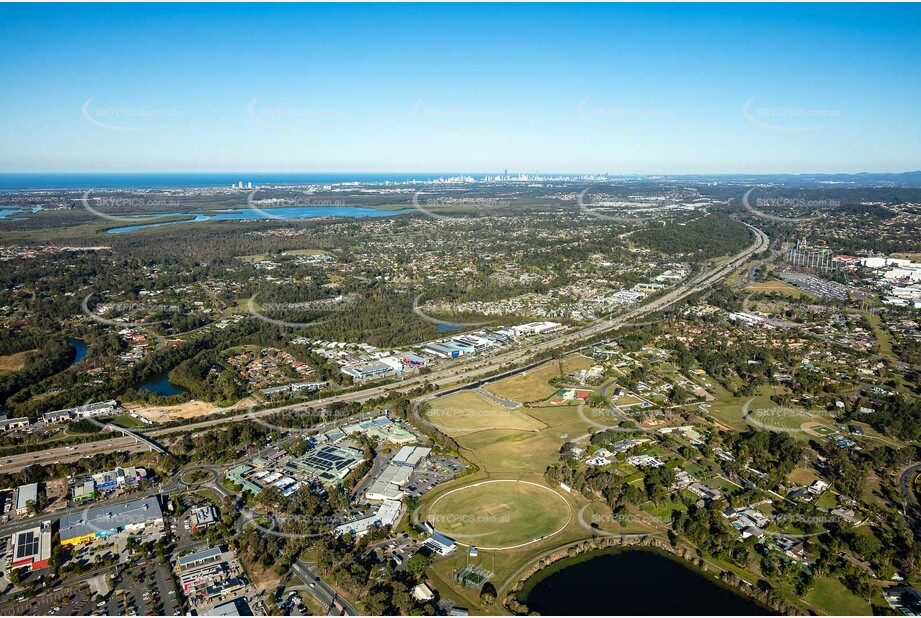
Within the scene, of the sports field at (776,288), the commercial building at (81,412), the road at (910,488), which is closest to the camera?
the road at (910,488)

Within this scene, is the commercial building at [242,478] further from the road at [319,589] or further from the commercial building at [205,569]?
the road at [319,589]

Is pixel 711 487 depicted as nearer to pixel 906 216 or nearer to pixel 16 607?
pixel 16 607

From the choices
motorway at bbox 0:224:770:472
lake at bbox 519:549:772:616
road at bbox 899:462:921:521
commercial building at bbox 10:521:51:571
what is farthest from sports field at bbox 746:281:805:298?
commercial building at bbox 10:521:51:571

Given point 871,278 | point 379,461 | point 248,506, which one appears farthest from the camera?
point 871,278

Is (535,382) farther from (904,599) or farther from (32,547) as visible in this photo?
(32,547)

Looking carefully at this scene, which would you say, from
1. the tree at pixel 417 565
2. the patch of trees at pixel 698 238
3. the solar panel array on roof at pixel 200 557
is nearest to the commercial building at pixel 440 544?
the tree at pixel 417 565

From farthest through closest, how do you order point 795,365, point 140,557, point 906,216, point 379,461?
point 906,216 < point 795,365 < point 379,461 < point 140,557

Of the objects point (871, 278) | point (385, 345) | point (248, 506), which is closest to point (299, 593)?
point (248, 506)
